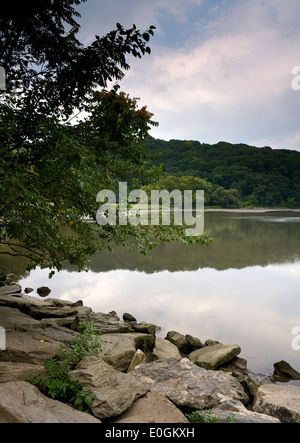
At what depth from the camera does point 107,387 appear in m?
3.92

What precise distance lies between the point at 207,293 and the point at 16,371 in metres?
10.4

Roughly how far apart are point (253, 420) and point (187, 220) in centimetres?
323

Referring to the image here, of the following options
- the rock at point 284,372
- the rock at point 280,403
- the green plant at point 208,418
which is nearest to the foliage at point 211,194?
the rock at point 284,372

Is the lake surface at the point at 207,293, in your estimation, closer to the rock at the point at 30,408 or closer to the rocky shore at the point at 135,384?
the rocky shore at the point at 135,384

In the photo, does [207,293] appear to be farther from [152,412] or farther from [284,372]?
[152,412]

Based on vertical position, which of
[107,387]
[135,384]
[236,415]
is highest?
[107,387]

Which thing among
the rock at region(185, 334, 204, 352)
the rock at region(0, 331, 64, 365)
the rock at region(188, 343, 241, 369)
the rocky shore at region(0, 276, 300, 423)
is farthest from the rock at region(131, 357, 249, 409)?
the rock at region(185, 334, 204, 352)

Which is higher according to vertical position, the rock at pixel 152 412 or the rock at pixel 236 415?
the rock at pixel 152 412

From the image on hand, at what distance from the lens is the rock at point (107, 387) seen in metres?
3.68

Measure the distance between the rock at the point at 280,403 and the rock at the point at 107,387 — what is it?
214 cm

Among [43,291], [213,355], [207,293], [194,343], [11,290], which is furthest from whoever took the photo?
[43,291]

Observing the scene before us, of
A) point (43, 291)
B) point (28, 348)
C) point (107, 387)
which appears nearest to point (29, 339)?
point (28, 348)

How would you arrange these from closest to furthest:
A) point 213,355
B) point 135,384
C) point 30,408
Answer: point 30,408 → point 135,384 → point 213,355

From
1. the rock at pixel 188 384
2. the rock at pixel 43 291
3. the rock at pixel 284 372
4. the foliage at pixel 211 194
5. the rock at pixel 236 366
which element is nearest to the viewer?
the rock at pixel 188 384
